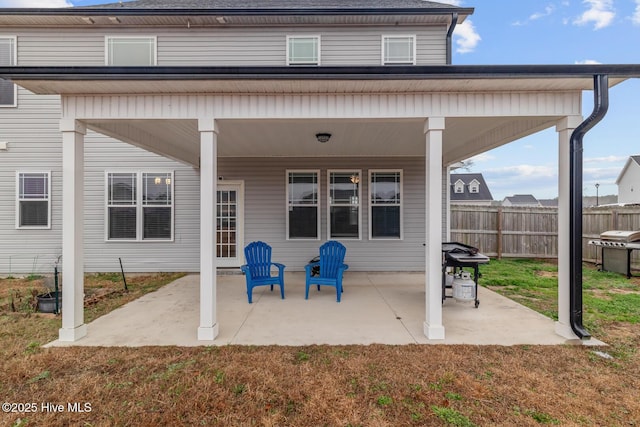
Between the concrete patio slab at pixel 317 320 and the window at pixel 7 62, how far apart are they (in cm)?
577

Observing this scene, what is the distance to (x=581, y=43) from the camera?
36.9 feet

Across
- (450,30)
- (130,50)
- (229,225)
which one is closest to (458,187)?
(450,30)

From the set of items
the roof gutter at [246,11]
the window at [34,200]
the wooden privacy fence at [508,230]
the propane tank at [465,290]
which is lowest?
the propane tank at [465,290]

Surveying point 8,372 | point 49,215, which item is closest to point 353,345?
point 8,372

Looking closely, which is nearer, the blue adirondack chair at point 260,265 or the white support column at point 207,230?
the white support column at point 207,230

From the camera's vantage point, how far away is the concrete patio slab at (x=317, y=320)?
3396 mm

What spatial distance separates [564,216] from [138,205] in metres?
7.79

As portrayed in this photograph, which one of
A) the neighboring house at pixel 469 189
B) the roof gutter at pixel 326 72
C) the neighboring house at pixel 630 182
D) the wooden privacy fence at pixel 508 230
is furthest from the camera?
the neighboring house at pixel 469 189

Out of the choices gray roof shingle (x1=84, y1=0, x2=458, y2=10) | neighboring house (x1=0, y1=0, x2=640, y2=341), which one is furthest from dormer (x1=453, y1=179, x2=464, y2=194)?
neighboring house (x1=0, y1=0, x2=640, y2=341)

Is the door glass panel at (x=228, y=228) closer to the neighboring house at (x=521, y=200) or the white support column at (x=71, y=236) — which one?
the white support column at (x=71, y=236)

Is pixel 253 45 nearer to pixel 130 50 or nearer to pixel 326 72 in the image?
pixel 130 50

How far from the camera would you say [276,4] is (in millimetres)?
7449

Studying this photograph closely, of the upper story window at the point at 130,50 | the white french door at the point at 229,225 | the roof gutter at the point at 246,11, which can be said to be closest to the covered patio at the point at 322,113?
the white french door at the point at 229,225

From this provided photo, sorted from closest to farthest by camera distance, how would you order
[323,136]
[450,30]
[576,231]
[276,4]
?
[576,231], [323,136], [450,30], [276,4]
